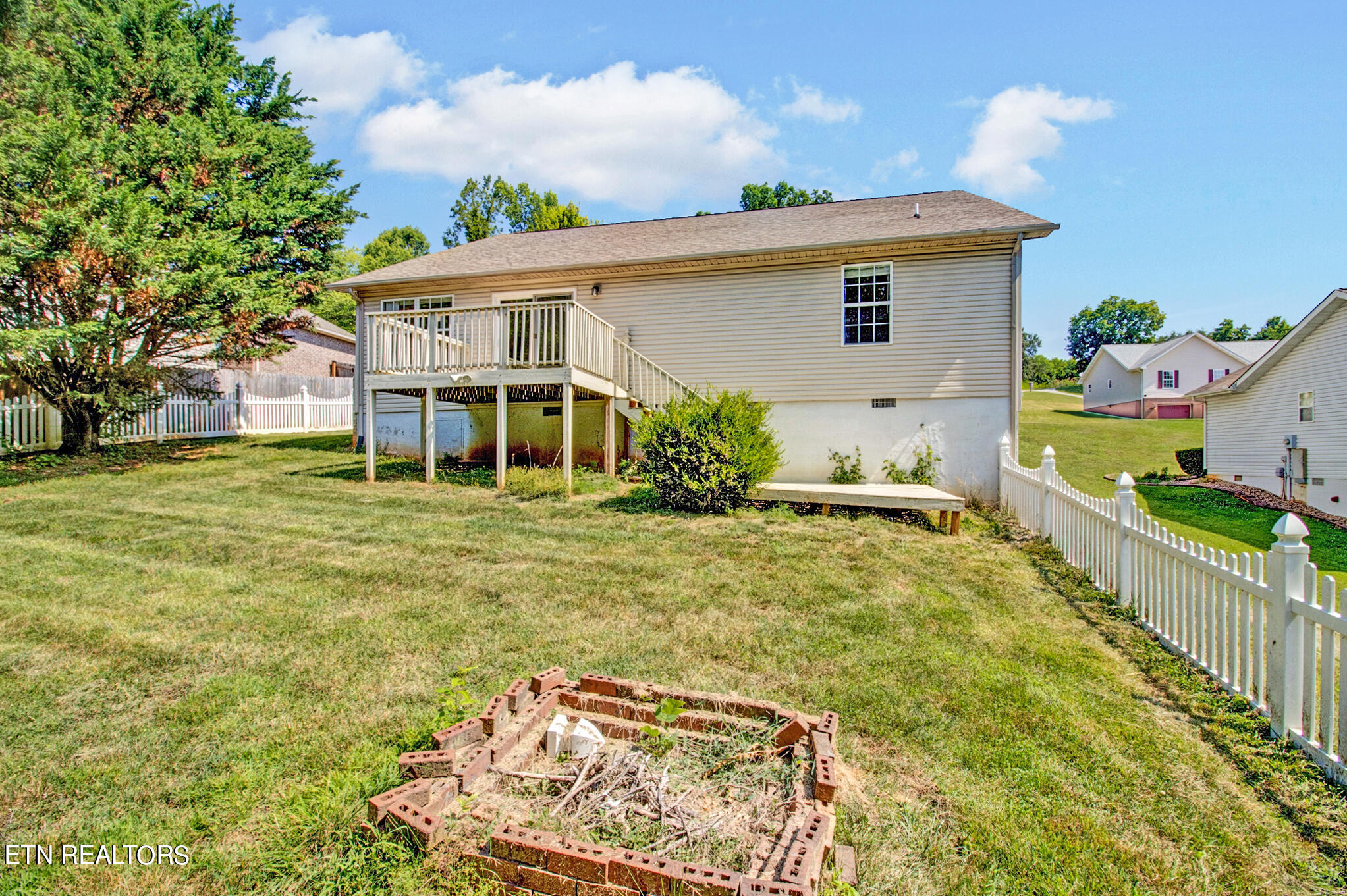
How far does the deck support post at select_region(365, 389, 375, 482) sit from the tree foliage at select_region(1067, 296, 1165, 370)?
291 feet

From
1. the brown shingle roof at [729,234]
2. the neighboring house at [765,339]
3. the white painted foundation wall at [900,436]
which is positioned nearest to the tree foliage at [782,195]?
the brown shingle roof at [729,234]

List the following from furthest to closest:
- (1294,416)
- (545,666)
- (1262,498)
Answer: (1294,416)
(1262,498)
(545,666)

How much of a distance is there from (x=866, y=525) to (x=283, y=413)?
700 inches

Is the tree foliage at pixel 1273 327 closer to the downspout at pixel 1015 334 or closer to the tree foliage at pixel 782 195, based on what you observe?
the tree foliage at pixel 782 195

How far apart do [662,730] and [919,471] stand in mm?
9624

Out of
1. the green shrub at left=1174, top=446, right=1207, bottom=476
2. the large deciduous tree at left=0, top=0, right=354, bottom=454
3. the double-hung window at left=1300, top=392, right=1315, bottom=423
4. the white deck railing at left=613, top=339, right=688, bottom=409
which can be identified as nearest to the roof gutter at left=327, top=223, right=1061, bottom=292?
the white deck railing at left=613, top=339, right=688, bottom=409

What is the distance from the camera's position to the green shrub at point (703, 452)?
8586 millimetres

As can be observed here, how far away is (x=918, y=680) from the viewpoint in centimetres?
365

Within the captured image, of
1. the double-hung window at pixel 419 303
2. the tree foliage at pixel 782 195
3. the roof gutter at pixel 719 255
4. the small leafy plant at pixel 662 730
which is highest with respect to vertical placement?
the tree foliage at pixel 782 195

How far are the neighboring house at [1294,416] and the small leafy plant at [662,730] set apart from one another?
18.3 m

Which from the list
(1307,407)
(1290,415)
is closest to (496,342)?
(1307,407)

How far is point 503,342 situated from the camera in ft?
33.4

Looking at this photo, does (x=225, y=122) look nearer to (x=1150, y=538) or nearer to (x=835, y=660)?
(x=835, y=660)

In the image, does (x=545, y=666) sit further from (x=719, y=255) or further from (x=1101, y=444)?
(x=1101, y=444)
